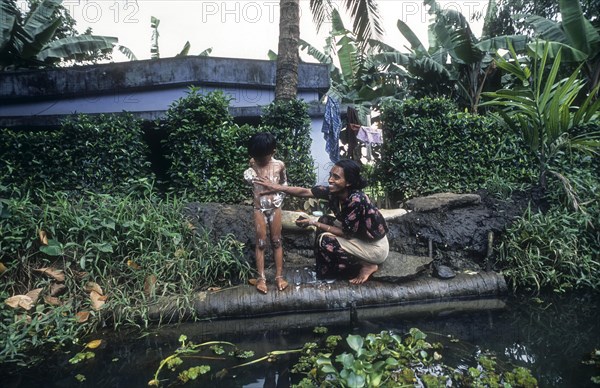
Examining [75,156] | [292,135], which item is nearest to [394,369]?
[292,135]

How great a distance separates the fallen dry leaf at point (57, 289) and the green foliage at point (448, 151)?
545 cm

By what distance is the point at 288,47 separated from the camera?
20.8ft

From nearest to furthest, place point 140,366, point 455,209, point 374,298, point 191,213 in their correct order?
point 140,366 → point 374,298 → point 191,213 → point 455,209

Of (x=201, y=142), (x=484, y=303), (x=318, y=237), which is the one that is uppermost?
(x=201, y=142)

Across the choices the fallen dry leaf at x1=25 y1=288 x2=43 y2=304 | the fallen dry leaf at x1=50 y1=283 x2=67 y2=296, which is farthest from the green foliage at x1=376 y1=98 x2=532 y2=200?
the fallen dry leaf at x1=25 y1=288 x2=43 y2=304

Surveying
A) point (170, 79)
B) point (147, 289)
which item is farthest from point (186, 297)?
point (170, 79)

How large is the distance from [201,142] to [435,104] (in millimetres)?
4298

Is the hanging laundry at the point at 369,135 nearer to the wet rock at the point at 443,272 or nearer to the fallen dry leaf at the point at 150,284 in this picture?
the wet rock at the point at 443,272

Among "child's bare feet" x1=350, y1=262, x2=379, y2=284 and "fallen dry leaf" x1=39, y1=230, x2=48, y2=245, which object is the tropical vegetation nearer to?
"fallen dry leaf" x1=39, y1=230, x2=48, y2=245

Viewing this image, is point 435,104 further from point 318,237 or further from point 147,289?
point 147,289

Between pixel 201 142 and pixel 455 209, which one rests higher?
pixel 201 142

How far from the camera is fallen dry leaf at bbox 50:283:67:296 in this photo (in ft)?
12.2

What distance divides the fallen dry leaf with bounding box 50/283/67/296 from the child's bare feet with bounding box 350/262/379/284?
3.07m

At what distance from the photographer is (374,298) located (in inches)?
162
